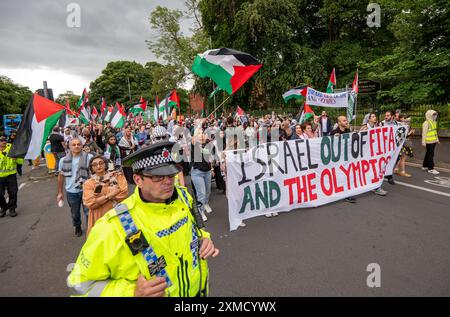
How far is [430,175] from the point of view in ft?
24.4

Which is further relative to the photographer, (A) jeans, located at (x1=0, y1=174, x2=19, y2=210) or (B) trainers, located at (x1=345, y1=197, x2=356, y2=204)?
(A) jeans, located at (x1=0, y1=174, x2=19, y2=210)

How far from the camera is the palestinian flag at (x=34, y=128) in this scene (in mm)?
4276

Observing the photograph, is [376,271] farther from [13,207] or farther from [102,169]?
[13,207]

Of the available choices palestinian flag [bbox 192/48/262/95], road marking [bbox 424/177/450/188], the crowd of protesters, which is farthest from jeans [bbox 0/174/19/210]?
road marking [bbox 424/177/450/188]

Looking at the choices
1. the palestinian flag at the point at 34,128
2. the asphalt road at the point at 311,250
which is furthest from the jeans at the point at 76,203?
the palestinian flag at the point at 34,128

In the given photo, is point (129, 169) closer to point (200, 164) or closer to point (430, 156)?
point (200, 164)

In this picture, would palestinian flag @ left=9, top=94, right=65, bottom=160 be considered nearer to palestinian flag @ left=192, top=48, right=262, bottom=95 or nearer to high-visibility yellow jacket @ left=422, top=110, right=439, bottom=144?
palestinian flag @ left=192, top=48, right=262, bottom=95

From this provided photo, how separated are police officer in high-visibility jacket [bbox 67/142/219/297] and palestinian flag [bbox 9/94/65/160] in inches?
137

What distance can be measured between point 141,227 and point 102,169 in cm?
243

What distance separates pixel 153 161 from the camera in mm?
1689

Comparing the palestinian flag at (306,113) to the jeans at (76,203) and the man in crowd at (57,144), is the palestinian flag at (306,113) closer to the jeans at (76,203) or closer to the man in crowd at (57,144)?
the jeans at (76,203)

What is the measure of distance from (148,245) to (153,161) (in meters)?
0.51

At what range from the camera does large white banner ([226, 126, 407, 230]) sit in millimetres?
5004
